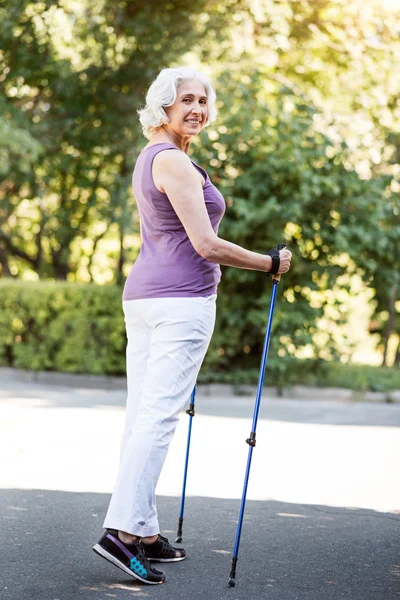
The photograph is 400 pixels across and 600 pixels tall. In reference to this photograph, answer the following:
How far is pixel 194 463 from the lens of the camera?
23.9 feet

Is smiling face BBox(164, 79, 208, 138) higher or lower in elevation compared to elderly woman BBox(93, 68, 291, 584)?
higher

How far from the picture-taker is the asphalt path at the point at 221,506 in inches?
166

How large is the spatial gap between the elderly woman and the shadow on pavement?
0.71 feet

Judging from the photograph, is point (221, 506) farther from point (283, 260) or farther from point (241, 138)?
point (241, 138)

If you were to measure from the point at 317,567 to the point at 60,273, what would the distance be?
16234mm

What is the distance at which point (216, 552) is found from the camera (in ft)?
15.7

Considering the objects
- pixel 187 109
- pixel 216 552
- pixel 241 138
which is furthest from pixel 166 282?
pixel 241 138

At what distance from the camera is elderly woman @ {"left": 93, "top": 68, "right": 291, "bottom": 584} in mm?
4109

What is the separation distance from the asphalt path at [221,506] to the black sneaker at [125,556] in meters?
0.06

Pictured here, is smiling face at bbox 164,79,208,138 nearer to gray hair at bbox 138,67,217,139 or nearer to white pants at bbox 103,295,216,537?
gray hair at bbox 138,67,217,139

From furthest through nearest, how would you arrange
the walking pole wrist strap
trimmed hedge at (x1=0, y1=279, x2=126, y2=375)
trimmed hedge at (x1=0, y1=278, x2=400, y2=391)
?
trimmed hedge at (x1=0, y1=279, x2=126, y2=375) < trimmed hedge at (x1=0, y1=278, x2=400, y2=391) < the walking pole wrist strap

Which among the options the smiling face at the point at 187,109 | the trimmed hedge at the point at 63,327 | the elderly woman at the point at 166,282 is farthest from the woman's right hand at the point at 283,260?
the trimmed hedge at the point at 63,327

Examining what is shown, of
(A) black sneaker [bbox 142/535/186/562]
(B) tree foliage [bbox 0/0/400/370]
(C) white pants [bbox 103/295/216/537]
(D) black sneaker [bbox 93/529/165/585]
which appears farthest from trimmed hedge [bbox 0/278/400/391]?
(D) black sneaker [bbox 93/529/165/585]

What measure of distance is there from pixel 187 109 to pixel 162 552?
1.99 metres
